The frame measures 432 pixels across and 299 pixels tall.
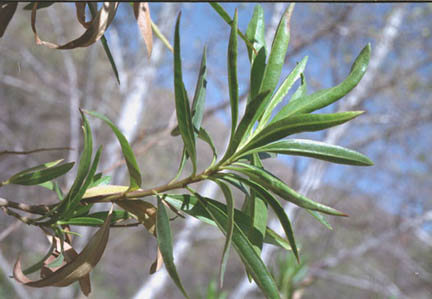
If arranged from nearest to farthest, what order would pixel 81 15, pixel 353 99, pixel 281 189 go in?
1. pixel 281 189
2. pixel 81 15
3. pixel 353 99

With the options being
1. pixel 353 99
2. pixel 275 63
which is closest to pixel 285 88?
pixel 275 63

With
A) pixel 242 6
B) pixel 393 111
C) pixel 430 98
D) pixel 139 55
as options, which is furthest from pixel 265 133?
pixel 430 98

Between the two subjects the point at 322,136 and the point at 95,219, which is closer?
the point at 95,219

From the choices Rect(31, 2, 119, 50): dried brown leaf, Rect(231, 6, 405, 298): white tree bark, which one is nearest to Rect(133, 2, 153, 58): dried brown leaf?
Rect(31, 2, 119, 50): dried brown leaf

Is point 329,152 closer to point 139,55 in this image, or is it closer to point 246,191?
point 246,191

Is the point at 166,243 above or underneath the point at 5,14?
underneath

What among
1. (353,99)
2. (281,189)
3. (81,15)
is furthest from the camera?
(353,99)

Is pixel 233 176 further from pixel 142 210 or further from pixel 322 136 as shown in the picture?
pixel 322 136
